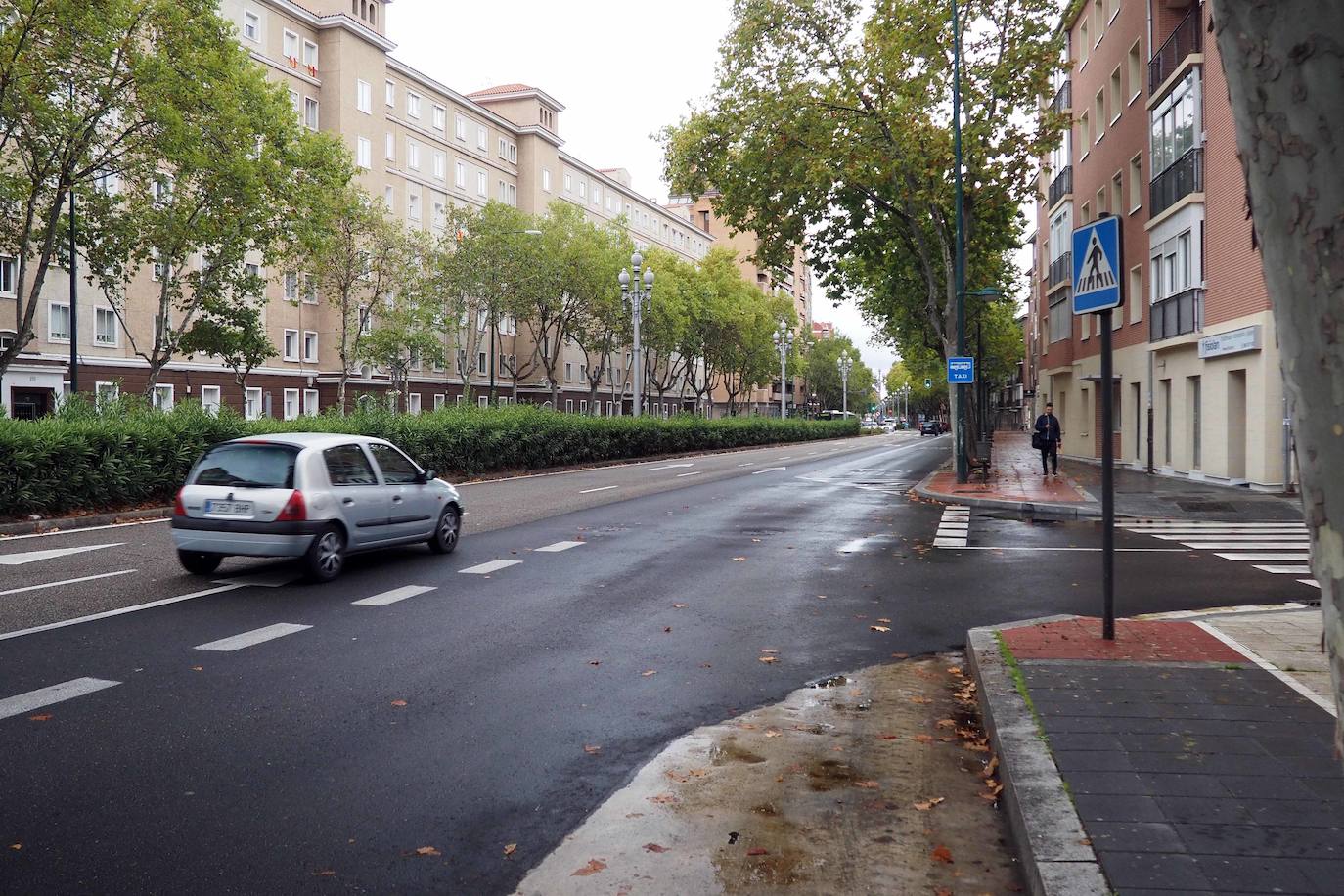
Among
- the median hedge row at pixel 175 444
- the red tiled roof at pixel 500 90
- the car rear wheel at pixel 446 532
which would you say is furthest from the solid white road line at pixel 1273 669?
the red tiled roof at pixel 500 90

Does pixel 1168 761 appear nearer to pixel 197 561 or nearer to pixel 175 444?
pixel 197 561

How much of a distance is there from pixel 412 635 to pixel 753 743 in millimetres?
3382

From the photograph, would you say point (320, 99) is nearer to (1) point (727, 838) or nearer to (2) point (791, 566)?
(2) point (791, 566)

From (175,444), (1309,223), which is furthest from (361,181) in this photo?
(1309,223)

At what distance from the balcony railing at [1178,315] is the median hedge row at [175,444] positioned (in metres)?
17.2

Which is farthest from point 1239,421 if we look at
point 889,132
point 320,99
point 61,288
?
point 320,99

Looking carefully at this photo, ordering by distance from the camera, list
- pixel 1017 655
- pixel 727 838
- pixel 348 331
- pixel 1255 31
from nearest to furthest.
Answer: pixel 1255 31 < pixel 727 838 < pixel 1017 655 < pixel 348 331

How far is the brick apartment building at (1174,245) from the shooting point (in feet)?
75.3

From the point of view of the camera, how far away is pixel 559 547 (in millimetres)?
13328

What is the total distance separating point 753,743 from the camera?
5.39 m

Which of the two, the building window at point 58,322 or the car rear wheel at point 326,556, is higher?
the building window at point 58,322

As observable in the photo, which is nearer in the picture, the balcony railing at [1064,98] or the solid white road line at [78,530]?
the solid white road line at [78,530]

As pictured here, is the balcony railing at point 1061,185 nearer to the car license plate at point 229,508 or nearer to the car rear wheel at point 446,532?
the car rear wheel at point 446,532

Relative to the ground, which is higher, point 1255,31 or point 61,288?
point 61,288
